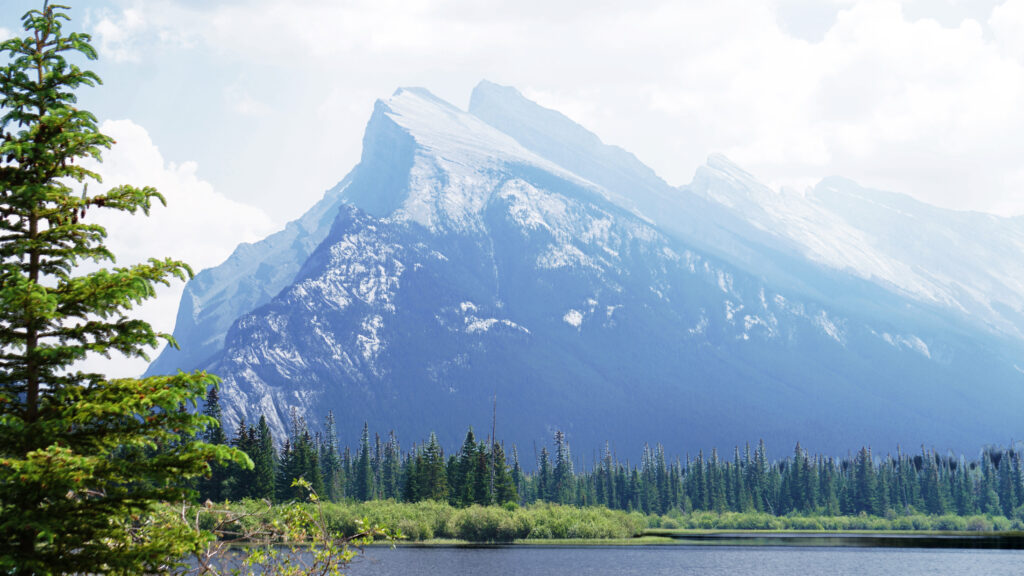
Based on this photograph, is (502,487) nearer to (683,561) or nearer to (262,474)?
(262,474)

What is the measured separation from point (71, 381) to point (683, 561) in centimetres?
9702

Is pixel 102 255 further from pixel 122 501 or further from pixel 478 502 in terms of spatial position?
pixel 478 502

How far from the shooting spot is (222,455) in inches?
707

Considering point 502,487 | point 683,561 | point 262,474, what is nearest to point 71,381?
point 683,561

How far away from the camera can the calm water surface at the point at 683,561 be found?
92.6 m

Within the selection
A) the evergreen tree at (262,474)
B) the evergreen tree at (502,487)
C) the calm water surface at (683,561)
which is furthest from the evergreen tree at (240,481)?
the evergreen tree at (502,487)

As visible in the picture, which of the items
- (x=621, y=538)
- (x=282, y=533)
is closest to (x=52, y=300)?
(x=282, y=533)

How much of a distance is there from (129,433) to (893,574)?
302 ft

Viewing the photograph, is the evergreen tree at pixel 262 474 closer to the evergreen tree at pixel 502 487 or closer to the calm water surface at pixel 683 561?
the calm water surface at pixel 683 561

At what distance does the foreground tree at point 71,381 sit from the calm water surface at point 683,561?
67.0m

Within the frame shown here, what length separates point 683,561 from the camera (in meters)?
108

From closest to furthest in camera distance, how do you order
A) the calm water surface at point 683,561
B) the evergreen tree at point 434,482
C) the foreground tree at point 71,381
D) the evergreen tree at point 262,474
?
the foreground tree at point 71,381 < the calm water surface at point 683,561 < the evergreen tree at point 262,474 < the evergreen tree at point 434,482

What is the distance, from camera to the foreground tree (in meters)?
18.1

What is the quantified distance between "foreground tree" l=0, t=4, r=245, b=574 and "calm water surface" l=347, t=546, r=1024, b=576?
6699 cm
